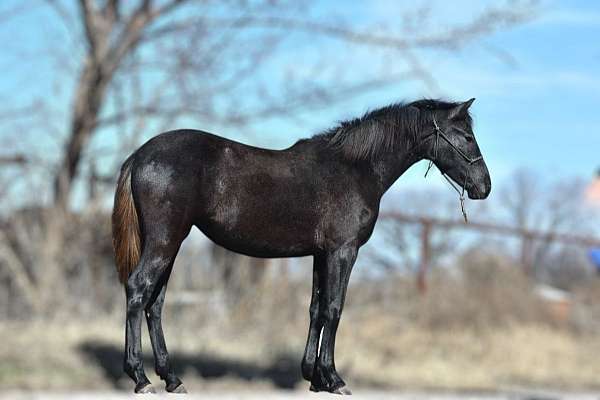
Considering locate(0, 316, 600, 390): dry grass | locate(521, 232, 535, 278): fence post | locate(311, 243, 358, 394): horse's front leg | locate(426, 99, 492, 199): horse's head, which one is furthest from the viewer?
locate(521, 232, 535, 278): fence post

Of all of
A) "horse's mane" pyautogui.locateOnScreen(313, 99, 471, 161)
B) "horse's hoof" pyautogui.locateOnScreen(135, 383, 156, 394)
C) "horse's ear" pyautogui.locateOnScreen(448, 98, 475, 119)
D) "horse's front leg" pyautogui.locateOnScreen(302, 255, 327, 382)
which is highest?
"horse's ear" pyautogui.locateOnScreen(448, 98, 475, 119)

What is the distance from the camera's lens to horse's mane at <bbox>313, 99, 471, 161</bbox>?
7.58 ft

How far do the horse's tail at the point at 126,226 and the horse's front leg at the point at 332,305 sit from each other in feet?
1.58

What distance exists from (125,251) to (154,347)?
0.81ft

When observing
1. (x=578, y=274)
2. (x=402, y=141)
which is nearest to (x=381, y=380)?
(x=578, y=274)

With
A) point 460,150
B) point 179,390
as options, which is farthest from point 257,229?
point 460,150

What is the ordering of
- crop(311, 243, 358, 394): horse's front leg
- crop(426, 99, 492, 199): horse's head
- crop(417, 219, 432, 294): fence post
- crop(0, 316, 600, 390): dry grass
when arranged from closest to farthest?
crop(311, 243, 358, 394): horse's front leg, crop(426, 99, 492, 199): horse's head, crop(0, 316, 600, 390): dry grass, crop(417, 219, 432, 294): fence post

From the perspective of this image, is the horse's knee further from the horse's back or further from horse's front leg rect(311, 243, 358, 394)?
Answer: the horse's back

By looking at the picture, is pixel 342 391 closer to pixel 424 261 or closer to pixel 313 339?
pixel 313 339

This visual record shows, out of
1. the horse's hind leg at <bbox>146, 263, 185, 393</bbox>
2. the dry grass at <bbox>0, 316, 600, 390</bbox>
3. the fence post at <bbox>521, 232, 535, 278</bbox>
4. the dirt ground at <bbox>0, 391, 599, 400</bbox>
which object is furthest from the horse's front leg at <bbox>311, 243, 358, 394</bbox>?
the fence post at <bbox>521, 232, 535, 278</bbox>

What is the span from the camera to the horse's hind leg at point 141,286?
205 centimetres

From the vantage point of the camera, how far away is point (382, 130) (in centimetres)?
234

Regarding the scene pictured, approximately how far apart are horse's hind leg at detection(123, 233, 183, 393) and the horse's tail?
3.2 inches

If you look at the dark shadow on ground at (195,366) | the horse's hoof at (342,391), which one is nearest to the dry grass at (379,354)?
the dark shadow on ground at (195,366)
